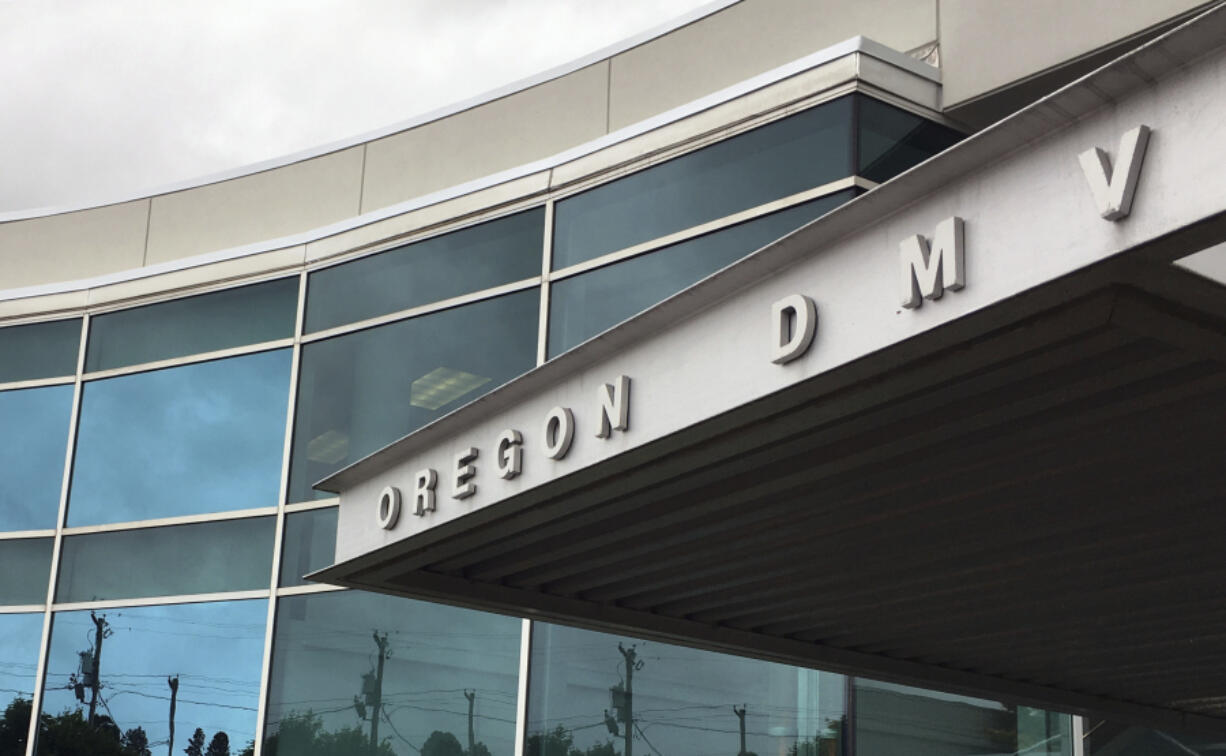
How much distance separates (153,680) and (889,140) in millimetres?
8236

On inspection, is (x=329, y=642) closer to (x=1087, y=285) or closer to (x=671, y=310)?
(x=671, y=310)

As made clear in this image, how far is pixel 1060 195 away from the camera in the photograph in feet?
13.9

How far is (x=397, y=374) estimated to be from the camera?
1300 cm

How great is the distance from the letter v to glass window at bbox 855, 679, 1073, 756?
6176 millimetres

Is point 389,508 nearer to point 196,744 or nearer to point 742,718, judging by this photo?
point 742,718

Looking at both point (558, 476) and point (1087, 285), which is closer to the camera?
point (1087, 285)

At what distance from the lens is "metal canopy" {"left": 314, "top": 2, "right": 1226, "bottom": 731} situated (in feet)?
14.3

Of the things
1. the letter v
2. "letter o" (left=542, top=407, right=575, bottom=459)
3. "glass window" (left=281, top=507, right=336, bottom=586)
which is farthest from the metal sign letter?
"glass window" (left=281, top=507, right=336, bottom=586)

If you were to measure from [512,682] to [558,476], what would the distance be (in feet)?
17.5

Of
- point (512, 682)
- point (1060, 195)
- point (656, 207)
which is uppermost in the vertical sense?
point (656, 207)

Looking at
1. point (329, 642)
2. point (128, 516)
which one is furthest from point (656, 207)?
point (128, 516)

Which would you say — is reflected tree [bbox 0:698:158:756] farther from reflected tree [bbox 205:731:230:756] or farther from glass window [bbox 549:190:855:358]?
glass window [bbox 549:190:855:358]

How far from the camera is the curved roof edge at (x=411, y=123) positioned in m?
12.1

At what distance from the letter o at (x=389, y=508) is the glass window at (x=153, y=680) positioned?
5861 mm
